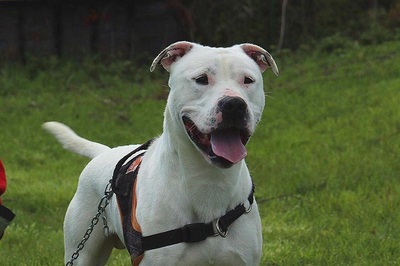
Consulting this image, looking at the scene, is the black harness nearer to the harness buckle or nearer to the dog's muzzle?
the harness buckle

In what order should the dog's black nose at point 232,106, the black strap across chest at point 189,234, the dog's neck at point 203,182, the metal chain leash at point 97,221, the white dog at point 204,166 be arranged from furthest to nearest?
the metal chain leash at point 97,221 < the dog's neck at point 203,182 < the black strap across chest at point 189,234 < the white dog at point 204,166 < the dog's black nose at point 232,106

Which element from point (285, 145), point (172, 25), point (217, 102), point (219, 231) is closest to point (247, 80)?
point (217, 102)

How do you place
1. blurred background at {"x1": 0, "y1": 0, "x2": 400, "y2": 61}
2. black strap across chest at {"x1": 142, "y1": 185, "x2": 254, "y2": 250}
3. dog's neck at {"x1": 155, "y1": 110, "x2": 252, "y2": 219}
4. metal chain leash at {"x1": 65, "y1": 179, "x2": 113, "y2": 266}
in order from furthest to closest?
blurred background at {"x1": 0, "y1": 0, "x2": 400, "y2": 61}, metal chain leash at {"x1": 65, "y1": 179, "x2": 113, "y2": 266}, dog's neck at {"x1": 155, "y1": 110, "x2": 252, "y2": 219}, black strap across chest at {"x1": 142, "y1": 185, "x2": 254, "y2": 250}

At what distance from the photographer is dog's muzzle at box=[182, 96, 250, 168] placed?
3986 millimetres

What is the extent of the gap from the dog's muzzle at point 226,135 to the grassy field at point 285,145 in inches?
94.5

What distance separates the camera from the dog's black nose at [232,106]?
397 cm

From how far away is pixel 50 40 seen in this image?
16.7 m

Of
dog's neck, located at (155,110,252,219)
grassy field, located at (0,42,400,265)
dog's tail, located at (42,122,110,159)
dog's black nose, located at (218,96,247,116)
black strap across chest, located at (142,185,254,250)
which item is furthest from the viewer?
grassy field, located at (0,42,400,265)

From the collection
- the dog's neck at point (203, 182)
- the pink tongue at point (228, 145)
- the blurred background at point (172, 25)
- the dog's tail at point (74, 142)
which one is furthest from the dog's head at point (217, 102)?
the blurred background at point (172, 25)

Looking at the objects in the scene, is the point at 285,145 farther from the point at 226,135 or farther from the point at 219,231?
the point at 226,135

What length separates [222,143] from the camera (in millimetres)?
4094

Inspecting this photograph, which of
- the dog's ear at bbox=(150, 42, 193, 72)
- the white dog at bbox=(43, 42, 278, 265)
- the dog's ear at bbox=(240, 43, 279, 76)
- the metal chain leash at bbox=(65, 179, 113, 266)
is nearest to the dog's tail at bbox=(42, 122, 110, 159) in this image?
the metal chain leash at bbox=(65, 179, 113, 266)

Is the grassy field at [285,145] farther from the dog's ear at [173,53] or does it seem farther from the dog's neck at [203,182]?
the dog's ear at [173,53]

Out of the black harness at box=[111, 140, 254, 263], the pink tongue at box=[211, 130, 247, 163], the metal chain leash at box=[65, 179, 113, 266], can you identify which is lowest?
the metal chain leash at box=[65, 179, 113, 266]
